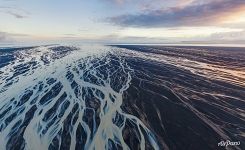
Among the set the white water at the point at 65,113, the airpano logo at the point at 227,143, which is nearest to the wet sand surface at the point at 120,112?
the white water at the point at 65,113

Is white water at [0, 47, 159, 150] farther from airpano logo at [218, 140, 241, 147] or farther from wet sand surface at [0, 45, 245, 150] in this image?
airpano logo at [218, 140, 241, 147]

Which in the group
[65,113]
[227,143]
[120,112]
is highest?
[227,143]

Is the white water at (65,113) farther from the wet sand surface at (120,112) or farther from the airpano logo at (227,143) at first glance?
the airpano logo at (227,143)

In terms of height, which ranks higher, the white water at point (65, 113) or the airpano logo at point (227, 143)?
the airpano logo at point (227, 143)

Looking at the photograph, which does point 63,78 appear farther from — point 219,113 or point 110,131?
point 219,113

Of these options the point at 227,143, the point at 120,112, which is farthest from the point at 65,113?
the point at 227,143

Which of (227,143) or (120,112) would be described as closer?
(227,143)

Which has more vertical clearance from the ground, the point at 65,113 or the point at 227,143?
the point at 227,143

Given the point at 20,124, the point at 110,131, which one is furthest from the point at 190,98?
the point at 20,124

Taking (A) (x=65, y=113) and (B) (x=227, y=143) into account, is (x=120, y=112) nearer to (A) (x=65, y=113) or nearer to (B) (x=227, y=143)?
(A) (x=65, y=113)
